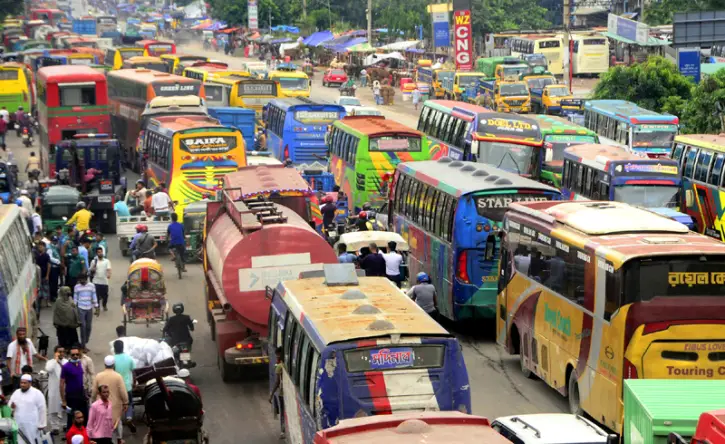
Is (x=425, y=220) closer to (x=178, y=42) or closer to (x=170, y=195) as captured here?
(x=170, y=195)

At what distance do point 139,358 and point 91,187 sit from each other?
18583 millimetres

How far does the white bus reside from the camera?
1859 centimetres

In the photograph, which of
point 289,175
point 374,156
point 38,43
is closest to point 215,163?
point 374,156

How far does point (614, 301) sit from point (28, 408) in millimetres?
7052

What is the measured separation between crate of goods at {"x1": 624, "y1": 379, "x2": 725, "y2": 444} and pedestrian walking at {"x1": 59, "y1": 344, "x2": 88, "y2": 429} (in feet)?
23.3

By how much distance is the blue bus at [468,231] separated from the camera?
22188mm

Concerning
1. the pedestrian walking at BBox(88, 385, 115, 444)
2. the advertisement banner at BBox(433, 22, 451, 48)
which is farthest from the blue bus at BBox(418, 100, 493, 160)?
the advertisement banner at BBox(433, 22, 451, 48)

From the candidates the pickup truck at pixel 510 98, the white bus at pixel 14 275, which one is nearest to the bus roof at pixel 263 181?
the white bus at pixel 14 275

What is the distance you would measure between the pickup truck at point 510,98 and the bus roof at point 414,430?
51.2m

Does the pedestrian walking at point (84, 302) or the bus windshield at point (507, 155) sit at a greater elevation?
the bus windshield at point (507, 155)

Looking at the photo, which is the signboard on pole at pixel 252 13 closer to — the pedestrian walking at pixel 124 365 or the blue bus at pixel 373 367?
the pedestrian walking at pixel 124 365

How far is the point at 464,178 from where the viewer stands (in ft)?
77.1

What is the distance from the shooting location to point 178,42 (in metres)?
144

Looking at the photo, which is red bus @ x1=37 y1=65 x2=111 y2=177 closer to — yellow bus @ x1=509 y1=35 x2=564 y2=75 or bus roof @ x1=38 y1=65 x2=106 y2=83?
bus roof @ x1=38 y1=65 x2=106 y2=83
